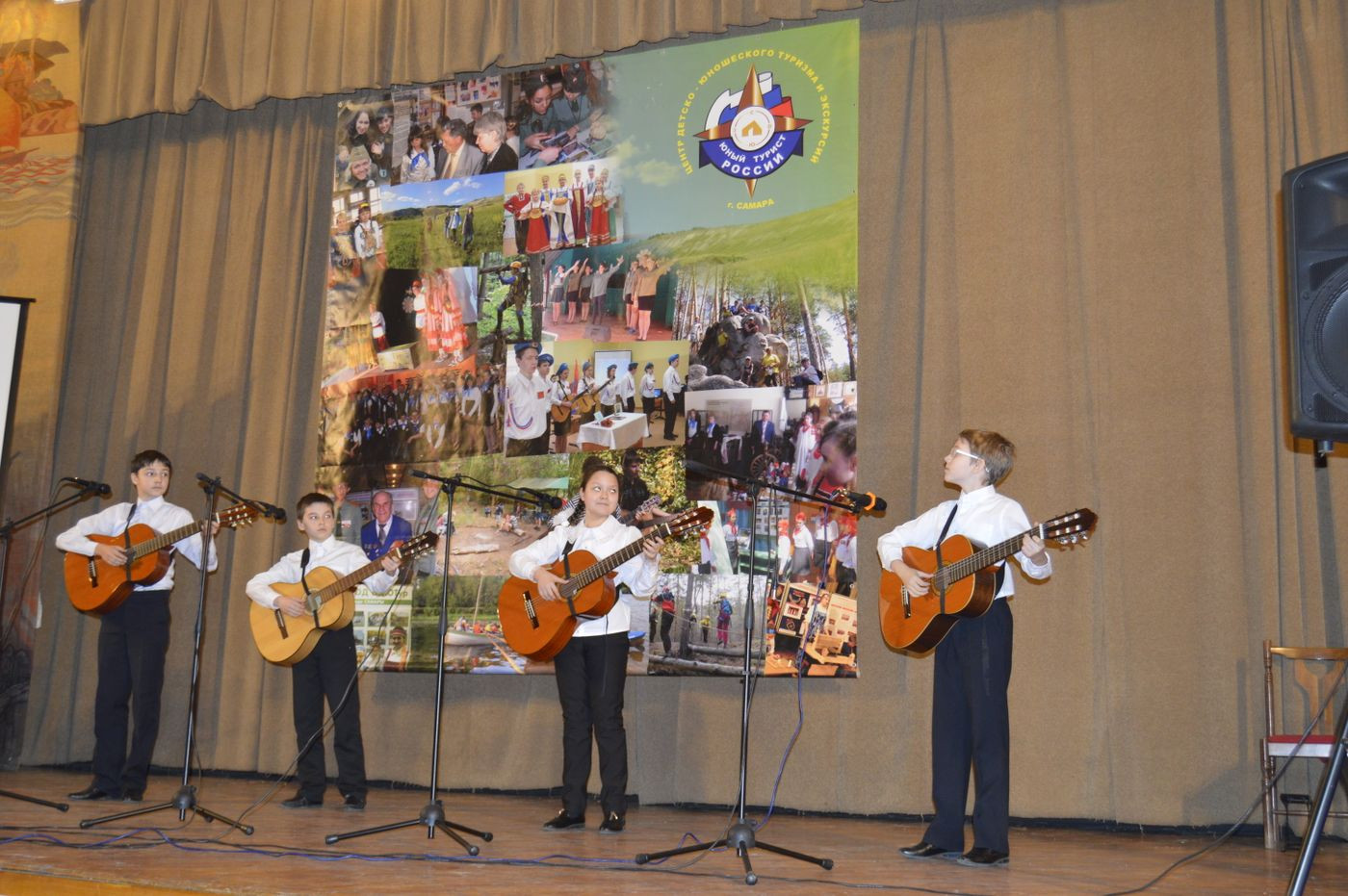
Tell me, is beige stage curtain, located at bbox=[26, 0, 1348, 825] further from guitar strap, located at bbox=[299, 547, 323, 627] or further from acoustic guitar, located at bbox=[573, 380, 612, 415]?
acoustic guitar, located at bbox=[573, 380, 612, 415]

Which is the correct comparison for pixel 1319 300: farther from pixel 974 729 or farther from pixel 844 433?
pixel 844 433

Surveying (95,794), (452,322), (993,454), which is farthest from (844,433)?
(95,794)

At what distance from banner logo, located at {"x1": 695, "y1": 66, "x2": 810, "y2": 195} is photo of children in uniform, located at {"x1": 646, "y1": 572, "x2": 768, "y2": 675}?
2.01 meters

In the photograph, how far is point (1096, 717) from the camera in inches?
207

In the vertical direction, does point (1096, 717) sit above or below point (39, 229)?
below

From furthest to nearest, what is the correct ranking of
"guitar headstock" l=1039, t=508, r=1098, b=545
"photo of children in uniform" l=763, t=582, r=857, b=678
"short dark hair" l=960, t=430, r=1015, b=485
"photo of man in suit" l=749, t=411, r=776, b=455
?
1. "photo of man in suit" l=749, t=411, r=776, b=455
2. "photo of children in uniform" l=763, t=582, r=857, b=678
3. "short dark hair" l=960, t=430, r=1015, b=485
4. "guitar headstock" l=1039, t=508, r=1098, b=545

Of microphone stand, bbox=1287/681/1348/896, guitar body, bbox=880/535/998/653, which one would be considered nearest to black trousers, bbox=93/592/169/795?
guitar body, bbox=880/535/998/653

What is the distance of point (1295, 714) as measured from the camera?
5027 mm

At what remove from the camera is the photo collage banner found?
5879 millimetres

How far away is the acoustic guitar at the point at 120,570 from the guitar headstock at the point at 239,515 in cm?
39

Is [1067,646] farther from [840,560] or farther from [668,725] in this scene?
[668,725]

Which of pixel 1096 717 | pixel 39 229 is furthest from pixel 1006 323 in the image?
pixel 39 229

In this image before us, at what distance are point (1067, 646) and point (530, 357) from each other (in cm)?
310

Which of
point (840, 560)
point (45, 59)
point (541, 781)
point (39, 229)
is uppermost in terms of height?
point (45, 59)
